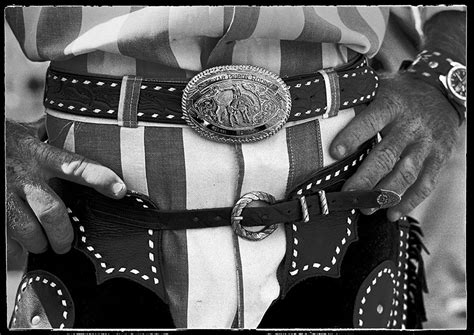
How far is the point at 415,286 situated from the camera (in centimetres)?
147

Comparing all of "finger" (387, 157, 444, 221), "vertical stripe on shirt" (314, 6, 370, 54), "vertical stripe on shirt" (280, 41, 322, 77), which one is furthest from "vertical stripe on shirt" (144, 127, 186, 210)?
"finger" (387, 157, 444, 221)

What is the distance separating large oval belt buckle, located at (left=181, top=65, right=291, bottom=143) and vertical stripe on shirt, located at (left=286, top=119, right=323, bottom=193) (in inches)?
1.6

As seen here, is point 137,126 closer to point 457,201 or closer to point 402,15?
point 402,15

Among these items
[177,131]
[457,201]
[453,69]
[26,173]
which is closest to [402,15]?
[453,69]

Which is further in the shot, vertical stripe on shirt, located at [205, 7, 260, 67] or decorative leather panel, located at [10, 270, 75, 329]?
decorative leather panel, located at [10, 270, 75, 329]

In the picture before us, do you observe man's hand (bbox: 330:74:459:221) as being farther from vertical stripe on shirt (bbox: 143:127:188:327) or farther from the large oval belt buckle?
vertical stripe on shirt (bbox: 143:127:188:327)

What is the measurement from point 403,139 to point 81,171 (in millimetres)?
584

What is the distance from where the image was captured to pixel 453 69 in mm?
1371

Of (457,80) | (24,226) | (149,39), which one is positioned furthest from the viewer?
(457,80)

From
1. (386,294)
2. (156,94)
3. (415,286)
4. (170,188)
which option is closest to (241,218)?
(170,188)

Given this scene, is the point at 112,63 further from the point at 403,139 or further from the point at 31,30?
the point at 403,139

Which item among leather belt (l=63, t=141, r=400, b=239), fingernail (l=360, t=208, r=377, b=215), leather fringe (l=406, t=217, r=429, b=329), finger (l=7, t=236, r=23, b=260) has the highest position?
leather belt (l=63, t=141, r=400, b=239)

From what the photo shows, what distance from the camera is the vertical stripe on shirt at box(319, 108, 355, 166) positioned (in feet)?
4.08

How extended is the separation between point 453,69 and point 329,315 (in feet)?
1.72
